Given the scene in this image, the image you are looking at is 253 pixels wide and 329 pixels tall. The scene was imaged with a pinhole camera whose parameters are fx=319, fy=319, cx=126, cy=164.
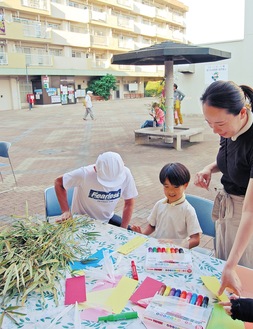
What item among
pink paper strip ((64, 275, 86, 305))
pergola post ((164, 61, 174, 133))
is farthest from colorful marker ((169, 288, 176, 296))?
pergola post ((164, 61, 174, 133))

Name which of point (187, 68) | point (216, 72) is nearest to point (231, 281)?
point (216, 72)

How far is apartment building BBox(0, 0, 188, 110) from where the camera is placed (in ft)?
78.6

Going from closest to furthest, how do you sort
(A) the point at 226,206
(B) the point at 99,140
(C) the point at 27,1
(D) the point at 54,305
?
(D) the point at 54,305, (A) the point at 226,206, (B) the point at 99,140, (C) the point at 27,1

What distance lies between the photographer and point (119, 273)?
4.83ft

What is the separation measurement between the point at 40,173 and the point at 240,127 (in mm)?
5056

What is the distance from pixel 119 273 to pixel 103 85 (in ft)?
99.5

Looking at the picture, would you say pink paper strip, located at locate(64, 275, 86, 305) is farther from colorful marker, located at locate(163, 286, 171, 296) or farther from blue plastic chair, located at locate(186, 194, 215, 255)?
blue plastic chair, located at locate(186, 194, 215, 255)

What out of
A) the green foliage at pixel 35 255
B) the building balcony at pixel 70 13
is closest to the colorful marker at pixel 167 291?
the green foliage at pixel 35 255

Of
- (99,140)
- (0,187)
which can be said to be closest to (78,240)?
(0,187)

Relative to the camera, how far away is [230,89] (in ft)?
4.64

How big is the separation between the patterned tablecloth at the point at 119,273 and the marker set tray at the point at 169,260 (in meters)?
0.02

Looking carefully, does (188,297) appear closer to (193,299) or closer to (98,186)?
(193,299)

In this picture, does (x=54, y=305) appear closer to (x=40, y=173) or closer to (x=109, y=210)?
(x=109, y=210)

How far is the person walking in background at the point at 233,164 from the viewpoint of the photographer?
49.7 inches
